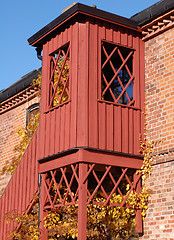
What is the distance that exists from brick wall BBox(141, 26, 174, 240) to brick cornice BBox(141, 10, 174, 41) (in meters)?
0.10

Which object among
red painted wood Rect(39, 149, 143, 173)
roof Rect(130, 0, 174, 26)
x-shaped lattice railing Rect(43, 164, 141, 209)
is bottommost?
x-shaped lattice railing Rect(43, 164, 141, 209)

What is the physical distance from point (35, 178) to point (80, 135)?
2.32 m

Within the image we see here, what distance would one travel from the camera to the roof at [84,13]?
9.48 m

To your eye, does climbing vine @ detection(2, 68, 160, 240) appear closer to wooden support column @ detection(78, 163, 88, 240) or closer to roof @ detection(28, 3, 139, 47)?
wooden support column @ detection(78, 163, 88, 240)

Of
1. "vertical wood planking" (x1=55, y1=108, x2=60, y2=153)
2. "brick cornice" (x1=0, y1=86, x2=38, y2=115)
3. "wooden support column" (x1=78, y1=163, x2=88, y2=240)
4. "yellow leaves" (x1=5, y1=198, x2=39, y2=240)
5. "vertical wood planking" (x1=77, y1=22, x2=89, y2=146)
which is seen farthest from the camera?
"brick cornice" (x1=0, y1=86, x2=38, y2=115)

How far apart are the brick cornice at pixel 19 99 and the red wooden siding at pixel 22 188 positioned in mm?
3354

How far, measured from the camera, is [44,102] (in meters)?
10.6

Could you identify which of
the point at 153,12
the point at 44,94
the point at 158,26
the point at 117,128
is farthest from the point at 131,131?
the point at 153,12

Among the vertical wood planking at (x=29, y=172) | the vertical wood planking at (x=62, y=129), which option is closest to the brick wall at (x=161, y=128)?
the vertical wood planking at (x=62, y=129)

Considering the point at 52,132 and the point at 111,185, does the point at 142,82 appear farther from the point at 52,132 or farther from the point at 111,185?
the point at 111,185

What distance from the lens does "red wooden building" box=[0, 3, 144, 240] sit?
30.0 feet

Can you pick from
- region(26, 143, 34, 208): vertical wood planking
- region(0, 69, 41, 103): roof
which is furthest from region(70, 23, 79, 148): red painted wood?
region(0, 69, 41, 103): roof

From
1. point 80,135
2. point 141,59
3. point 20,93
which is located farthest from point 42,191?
point 20,93

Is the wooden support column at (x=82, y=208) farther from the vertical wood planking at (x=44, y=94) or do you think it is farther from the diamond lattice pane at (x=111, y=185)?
the vertical wood planking at (x=44, y=94)
